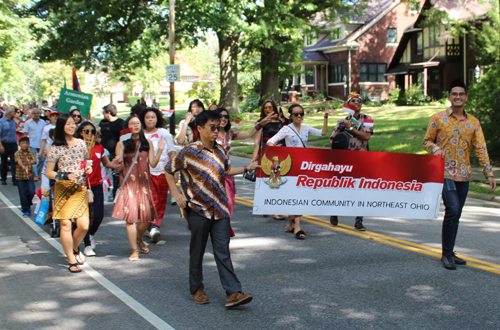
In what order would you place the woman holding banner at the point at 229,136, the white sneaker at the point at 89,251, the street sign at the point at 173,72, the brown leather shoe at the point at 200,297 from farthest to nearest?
the street sign at the point at 173,72, the woman holding banner at the point at 229,136, the white sneaker at the point at 89,251, the brown leather shoe at the point at 200,297

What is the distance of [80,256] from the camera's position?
6.66 meters

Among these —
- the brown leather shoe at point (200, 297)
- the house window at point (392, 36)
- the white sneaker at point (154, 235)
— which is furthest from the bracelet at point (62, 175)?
the house window at point (392, 36)

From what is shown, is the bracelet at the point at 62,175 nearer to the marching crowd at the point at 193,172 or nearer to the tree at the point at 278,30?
the marching crowd at the point at 193,172

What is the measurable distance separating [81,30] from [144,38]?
3.37m

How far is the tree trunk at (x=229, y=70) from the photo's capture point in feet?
106

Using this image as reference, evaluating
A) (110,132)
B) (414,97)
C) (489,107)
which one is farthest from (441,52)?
(110,132)

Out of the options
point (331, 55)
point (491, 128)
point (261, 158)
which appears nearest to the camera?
point (261, 158)

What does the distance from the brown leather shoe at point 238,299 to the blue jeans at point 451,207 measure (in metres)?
2.68

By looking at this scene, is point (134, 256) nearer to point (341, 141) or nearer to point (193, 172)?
Result: point (193, 172)

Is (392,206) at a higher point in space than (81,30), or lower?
lower

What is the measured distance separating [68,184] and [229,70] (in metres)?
27.4

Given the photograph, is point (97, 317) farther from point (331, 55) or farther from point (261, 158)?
point (331, 55)

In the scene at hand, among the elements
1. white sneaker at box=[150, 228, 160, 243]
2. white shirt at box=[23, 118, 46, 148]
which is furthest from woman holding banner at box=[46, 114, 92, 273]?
white shirt at box=[23, 118, 46, 148]

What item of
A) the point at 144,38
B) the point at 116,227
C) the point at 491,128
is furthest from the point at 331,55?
the point at 116,227
